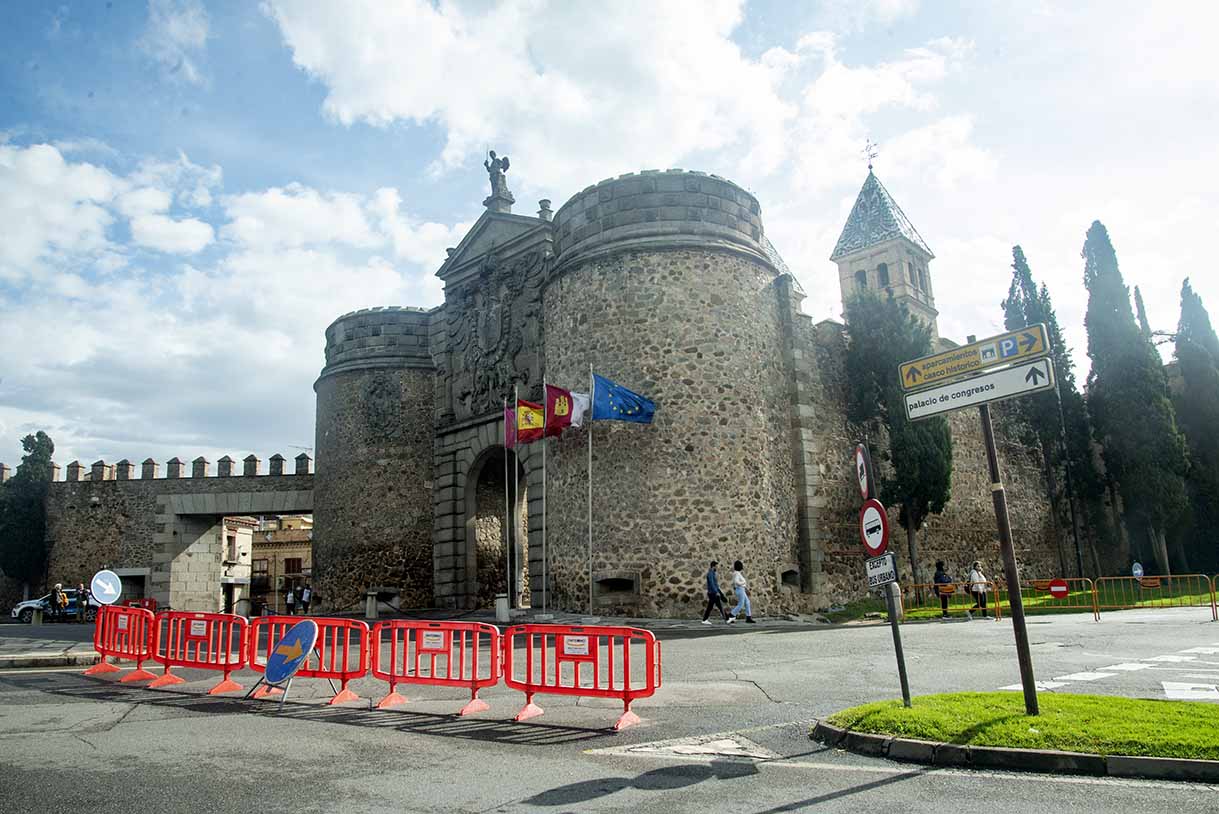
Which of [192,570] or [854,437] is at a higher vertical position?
[854,437]

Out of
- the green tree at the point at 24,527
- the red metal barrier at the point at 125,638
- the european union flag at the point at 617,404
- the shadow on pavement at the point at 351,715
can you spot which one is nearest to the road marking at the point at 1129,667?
the shadow on pavement at the point at 351,715

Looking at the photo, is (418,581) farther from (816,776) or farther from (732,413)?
(816,776)

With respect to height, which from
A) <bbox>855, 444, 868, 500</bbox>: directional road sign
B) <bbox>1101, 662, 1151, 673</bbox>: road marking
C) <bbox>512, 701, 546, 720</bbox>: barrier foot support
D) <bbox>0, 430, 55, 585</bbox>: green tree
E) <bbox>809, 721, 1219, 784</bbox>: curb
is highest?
<bbox>0, 430, 55, 585</bbox>: green tree

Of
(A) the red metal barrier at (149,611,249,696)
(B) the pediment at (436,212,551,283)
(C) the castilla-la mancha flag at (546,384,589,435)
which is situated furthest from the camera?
(B) the pediment at (436,212,551,283)

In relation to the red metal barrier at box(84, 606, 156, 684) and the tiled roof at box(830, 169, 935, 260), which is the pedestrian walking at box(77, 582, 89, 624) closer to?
the red metal barrier at box(84, 606, 156, 684)

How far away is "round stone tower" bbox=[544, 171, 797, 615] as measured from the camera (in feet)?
59.2

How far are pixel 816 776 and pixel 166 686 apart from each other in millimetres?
8443

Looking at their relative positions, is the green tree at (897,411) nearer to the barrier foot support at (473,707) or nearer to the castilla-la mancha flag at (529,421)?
the castilla-la mancha flag at (529,421)

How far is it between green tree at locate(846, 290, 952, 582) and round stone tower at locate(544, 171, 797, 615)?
193 inches

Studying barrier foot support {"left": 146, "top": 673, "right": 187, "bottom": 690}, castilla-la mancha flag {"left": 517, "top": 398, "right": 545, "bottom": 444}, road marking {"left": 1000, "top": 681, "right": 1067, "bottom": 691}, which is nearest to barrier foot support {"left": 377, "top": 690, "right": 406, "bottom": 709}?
barrier foot support {"left": 146, "top": 673, "right": 187, "bottom": 690}

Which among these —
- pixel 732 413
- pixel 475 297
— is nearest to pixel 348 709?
pixel 732 413

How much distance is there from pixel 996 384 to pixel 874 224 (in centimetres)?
3418

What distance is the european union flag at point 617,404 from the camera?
18156 mm

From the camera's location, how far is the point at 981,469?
2981cm
